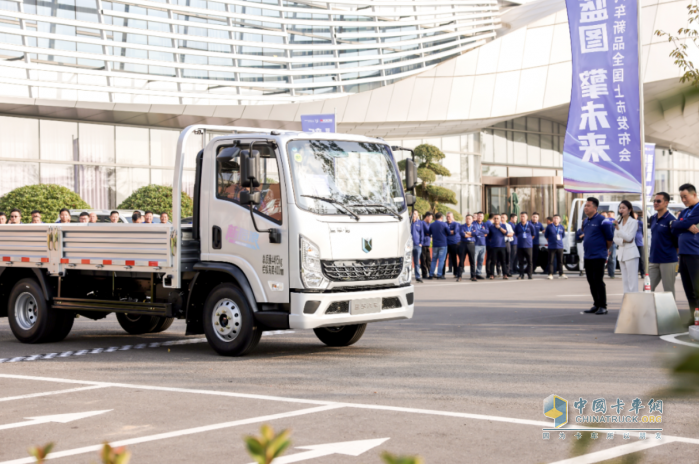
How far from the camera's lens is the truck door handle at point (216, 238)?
934 centimetres

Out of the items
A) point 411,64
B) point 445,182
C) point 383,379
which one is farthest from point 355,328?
point 445,182

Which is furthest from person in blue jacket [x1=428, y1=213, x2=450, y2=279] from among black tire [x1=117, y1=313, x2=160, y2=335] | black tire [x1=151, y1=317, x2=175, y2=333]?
black tire [x1=117, y1=313, x2=160, y2=335]

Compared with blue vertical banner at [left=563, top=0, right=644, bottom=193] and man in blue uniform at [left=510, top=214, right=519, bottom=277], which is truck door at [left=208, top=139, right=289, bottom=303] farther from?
man in blue uniform at [left=510, top=214, right=519, bottom=277]

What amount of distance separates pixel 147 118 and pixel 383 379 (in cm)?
2612

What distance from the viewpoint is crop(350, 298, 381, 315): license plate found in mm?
8969

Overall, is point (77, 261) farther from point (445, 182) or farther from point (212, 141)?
point (445, 182)

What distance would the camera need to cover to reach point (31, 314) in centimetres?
1074

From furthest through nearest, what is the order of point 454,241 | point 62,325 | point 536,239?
point 536,239 → point 454,241 → point 62,325

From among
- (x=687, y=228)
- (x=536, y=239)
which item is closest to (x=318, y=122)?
(x=536, y=239)

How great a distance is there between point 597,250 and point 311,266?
6.30m

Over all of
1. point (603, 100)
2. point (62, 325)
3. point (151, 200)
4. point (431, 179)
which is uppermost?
point (431, 179)

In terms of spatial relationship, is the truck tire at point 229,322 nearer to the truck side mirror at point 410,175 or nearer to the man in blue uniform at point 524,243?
the truck side mirror at point 410,175

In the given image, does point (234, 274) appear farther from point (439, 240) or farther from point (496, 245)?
point (496, 245)

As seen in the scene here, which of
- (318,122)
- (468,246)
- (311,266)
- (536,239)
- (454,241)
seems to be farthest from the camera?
(536,239)
